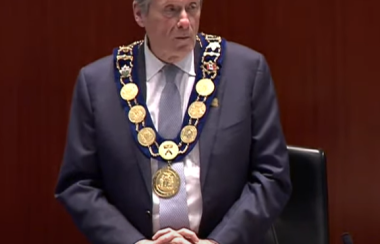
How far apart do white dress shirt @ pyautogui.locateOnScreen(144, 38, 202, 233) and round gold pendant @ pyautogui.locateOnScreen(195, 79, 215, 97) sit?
0.09 ft

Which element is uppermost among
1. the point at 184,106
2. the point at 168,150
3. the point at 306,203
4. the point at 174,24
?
the point at 174,24

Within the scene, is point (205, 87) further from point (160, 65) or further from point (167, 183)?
point (167, 183)

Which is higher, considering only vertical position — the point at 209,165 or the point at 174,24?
the point at 174,24

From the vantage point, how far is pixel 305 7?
304cm

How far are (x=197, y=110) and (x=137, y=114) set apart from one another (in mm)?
170

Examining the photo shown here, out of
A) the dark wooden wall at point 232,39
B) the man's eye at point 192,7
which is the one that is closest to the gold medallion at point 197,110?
the man's eye at point 192,7

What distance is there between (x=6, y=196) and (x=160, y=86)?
3.78ft

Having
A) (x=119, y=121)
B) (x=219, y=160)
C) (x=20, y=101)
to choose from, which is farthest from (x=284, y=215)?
(x=20, y=101)

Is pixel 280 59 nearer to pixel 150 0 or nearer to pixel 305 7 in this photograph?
pixel 305 7

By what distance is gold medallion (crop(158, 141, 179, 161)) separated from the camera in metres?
2.11

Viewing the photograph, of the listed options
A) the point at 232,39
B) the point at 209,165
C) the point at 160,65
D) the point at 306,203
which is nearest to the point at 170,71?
the point at 160,65

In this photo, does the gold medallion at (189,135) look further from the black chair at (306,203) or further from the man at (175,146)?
the black chair at (306,203)

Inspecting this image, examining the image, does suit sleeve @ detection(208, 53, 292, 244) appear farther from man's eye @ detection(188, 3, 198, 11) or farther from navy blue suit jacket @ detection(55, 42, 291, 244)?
man's eye @ detection(188, 3, 198, 11)

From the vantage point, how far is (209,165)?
211cm
